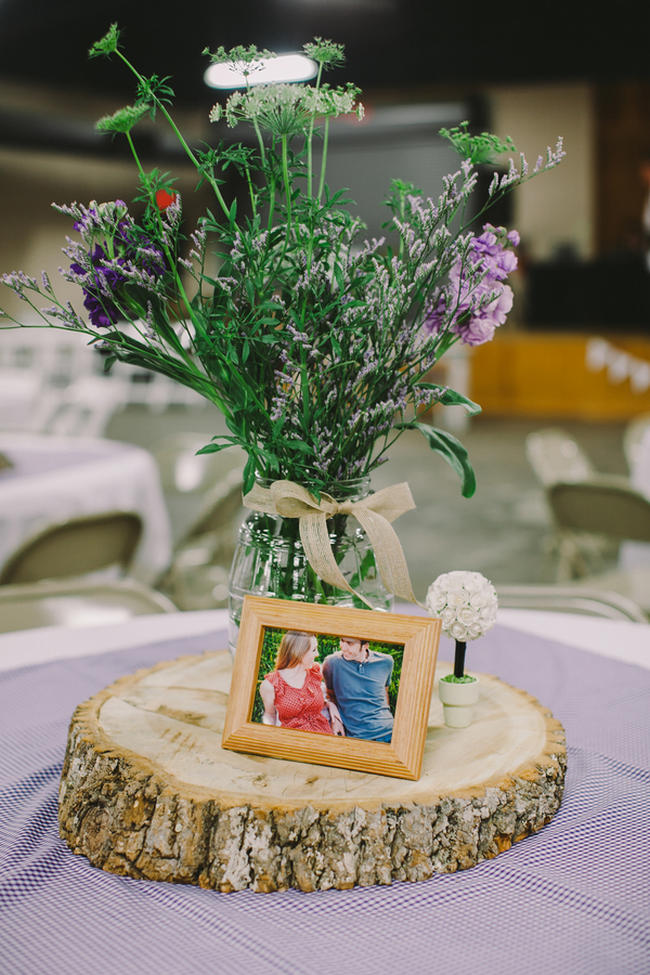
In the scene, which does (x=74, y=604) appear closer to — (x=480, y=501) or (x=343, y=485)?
(x=343, y=485)

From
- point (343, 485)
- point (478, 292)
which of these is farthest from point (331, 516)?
point (478, 292)

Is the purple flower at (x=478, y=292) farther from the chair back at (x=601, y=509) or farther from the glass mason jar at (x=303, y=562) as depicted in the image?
the chair back at (x=601, y=509)

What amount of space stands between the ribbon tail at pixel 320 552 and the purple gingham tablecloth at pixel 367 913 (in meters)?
0.26

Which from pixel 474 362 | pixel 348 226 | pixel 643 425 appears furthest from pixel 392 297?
pixel 474 362

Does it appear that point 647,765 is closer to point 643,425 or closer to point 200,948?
point 200,948

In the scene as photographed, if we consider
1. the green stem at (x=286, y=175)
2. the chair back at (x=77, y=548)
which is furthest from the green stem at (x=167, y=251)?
the chair back at (x=77, y=548)

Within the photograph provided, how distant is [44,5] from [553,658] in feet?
22.4

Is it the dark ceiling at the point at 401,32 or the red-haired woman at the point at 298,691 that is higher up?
the dark ceiling at the point at 401,32

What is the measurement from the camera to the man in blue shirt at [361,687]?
0.75 metres

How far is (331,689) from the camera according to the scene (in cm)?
77

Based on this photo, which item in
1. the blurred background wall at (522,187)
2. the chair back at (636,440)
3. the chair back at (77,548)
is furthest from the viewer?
the blurred background wall at (522,187)

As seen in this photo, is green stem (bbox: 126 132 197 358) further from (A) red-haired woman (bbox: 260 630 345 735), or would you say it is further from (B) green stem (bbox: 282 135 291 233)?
(A) red-haired woman (bbox: 260 630 345 735)

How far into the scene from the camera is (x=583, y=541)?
5.06 meters

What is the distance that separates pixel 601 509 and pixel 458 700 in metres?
Result: 1.99
